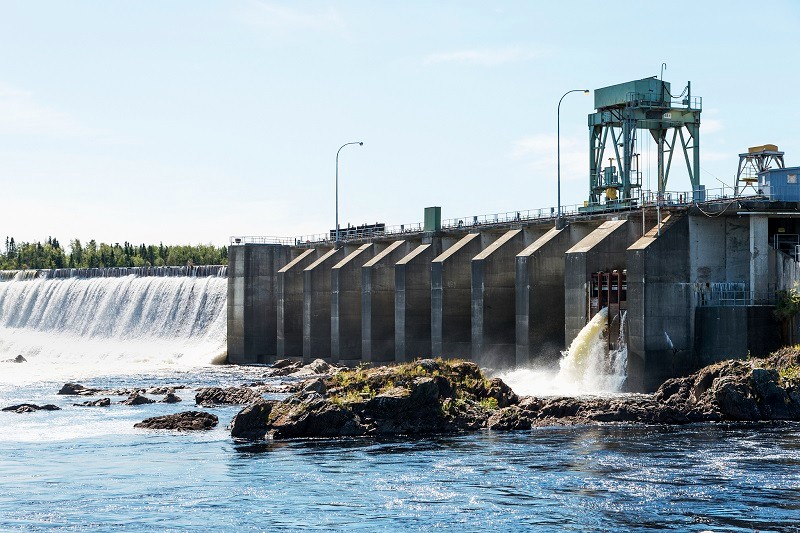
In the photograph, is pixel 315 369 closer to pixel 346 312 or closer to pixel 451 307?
pixel 346 312

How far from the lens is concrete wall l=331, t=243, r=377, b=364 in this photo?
7875 centimetres

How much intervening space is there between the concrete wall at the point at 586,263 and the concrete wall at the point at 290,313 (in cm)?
3397

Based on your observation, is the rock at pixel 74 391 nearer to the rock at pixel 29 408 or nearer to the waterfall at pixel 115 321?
the rock at pixel 29 408

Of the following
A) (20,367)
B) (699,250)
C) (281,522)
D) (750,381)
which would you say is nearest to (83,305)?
(20,367)

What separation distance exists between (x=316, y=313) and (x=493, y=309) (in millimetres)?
22814

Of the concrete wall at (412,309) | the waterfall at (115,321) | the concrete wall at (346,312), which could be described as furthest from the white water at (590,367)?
the waterfall at (115,321)

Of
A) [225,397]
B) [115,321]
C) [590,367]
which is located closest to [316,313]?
[225,397]

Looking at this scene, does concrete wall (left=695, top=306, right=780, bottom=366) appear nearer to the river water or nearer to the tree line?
the river water

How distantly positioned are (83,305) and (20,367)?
874 inches

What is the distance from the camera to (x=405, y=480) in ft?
98.2

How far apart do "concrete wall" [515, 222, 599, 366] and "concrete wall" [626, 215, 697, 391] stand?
23.3 feet

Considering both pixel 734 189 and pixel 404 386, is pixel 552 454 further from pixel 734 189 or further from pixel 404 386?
pixel 734 189

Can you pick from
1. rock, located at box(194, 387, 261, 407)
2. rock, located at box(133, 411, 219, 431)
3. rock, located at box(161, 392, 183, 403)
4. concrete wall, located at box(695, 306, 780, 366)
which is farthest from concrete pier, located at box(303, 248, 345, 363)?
rock, located at box(133, 411, 219, 431)

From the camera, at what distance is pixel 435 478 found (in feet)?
98.9
